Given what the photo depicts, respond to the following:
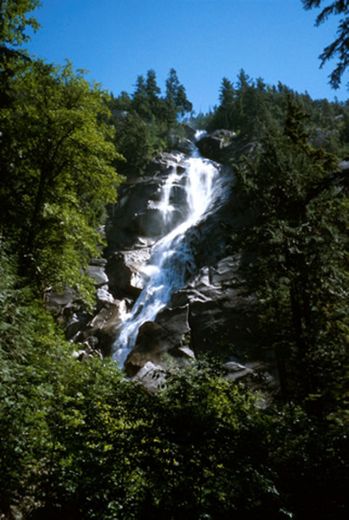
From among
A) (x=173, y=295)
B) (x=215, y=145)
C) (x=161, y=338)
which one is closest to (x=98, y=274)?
(x=173, y=295)

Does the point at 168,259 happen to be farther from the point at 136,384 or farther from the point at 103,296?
the point at 136,384

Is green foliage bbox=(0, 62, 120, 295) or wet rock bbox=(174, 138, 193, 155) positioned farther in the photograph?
wet rock bbox=(174, 138, 193, 155)

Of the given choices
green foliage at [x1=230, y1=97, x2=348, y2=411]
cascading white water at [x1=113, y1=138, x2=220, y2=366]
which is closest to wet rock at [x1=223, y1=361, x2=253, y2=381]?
green foliage at [x1=230, y1=97, x2=348, y2=411]

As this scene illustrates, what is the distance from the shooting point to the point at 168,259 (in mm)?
31000

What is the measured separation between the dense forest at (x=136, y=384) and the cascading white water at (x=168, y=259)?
528 inches

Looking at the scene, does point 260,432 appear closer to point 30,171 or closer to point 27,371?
point 27,371

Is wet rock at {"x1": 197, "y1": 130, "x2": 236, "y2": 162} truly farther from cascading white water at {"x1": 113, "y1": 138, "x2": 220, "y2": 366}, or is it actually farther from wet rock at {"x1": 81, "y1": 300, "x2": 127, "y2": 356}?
wet rock at {"x1": 81, "y1": 300, "x2": 127, "y2": 356}

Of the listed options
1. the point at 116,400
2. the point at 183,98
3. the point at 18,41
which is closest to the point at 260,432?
the point at 116,400

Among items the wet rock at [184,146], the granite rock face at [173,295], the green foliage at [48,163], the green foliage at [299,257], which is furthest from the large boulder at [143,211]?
the green foliage at [299,257]

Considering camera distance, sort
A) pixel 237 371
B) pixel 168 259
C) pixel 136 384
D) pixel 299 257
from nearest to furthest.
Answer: pixel 136 384 < pixel 299 257 < pixel 237 371 < pixel 168 259

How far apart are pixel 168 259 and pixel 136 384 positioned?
1003 inches

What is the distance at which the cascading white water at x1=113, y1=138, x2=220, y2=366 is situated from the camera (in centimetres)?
2483

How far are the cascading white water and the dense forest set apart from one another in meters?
13.4

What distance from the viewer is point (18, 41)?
1049 cm
